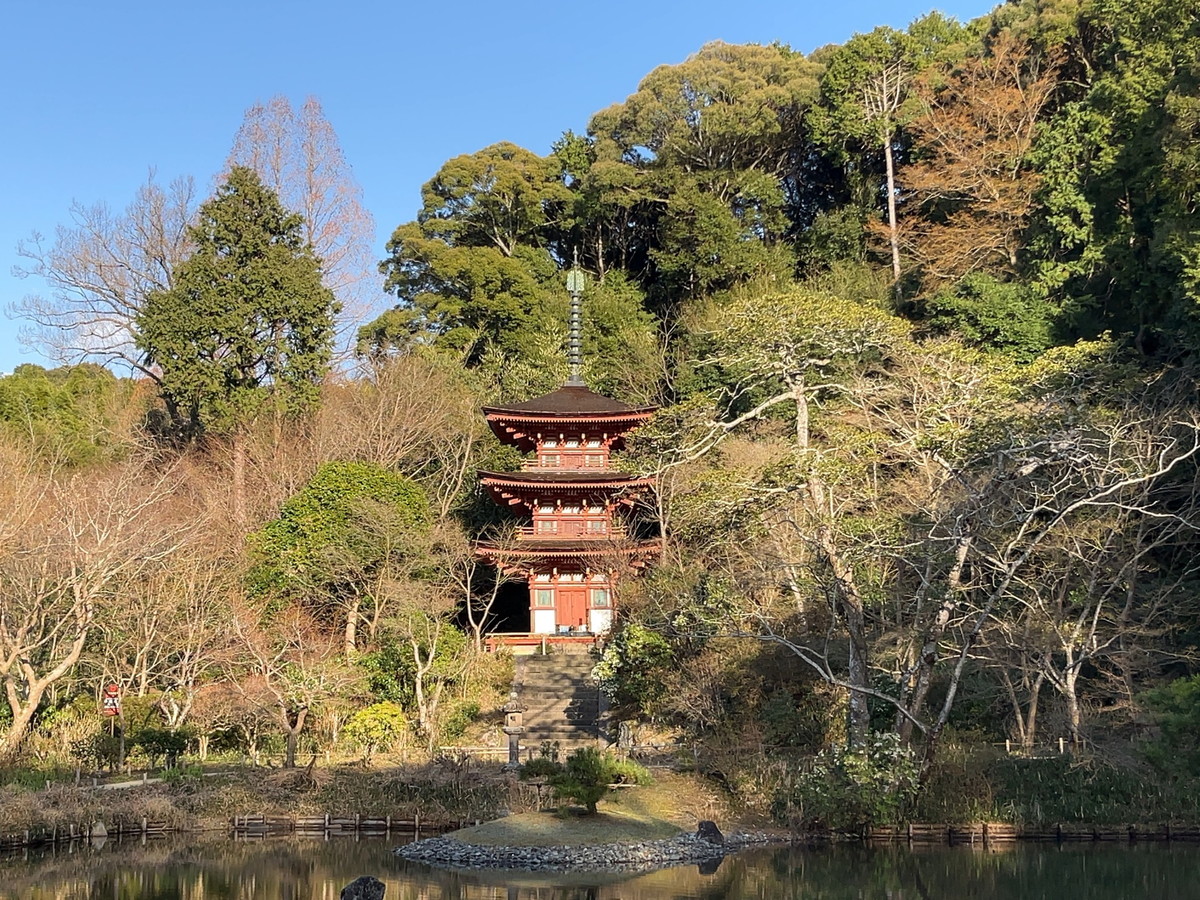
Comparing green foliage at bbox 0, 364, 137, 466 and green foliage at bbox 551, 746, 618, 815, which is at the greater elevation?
green foliage at bbox 0, 364, 137, 466

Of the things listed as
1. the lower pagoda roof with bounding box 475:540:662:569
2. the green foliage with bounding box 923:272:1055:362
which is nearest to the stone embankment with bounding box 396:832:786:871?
the lower pagoda roof with bounding box 475:540:662:569

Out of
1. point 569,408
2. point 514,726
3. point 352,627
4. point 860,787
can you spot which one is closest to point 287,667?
point 352,627

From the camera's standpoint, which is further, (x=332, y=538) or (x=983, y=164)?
(x=983, y=164)

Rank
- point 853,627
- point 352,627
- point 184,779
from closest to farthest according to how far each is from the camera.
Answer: point 853,627 < point 184,779 < point 352,627

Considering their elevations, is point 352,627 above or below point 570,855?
above

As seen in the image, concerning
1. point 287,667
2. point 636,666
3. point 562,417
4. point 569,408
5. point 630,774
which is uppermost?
point 569,408

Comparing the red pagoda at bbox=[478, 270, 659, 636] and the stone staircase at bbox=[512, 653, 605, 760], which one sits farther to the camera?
the red pagoda at bbox=[478, 270, 659, 636]

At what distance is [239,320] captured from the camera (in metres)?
31.5

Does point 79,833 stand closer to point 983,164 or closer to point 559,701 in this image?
point 559,701

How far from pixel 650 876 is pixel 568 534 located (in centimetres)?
1657

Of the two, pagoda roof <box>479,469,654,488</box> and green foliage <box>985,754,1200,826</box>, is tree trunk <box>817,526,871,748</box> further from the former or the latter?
pagoda roof <box>479,469,654,488</box>

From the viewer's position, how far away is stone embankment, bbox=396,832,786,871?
647 inches

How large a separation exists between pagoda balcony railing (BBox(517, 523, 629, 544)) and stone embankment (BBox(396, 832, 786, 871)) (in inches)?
509

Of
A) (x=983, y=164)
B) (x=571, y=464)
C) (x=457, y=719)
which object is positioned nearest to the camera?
(x=457, y=719)
